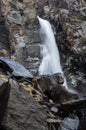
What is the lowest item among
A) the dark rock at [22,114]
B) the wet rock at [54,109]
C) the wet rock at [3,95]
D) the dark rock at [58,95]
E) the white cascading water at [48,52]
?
the white cascading water at [48,52]

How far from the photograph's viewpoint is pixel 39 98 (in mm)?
6555

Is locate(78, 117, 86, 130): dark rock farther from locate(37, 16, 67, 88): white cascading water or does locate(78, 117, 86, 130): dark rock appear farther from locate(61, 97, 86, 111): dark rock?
locate(37, 16, 67, 88): white cascading water

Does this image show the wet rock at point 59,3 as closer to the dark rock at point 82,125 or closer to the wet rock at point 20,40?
the wet rock at point 20,40

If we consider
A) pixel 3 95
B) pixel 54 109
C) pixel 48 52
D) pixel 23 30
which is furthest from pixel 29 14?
pixel 3 95

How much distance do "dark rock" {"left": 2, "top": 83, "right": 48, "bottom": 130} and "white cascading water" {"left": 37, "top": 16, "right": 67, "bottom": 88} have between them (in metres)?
12.1

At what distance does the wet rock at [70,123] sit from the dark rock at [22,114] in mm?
671

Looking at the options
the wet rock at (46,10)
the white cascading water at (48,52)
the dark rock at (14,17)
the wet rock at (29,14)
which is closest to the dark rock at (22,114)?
the white cascading water at (48,52)

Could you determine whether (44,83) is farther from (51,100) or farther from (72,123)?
(72,123)

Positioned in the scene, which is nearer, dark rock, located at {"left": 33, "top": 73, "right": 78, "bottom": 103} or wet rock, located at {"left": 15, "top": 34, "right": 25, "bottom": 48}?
dark rock, located at {"left": 33, "top": 73, "right": 78, "bottom": 103}

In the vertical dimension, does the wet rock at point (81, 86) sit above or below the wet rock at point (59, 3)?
below

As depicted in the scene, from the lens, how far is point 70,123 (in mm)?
5730

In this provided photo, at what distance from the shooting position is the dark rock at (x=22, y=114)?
4535 millimetres

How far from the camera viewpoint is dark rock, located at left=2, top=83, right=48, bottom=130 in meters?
4.54

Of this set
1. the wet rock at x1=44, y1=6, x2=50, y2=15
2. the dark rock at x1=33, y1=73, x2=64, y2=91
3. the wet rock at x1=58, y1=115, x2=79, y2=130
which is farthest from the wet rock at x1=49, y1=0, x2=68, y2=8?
the wet rock at x1=58, y1=115, x2=79, y2=130
